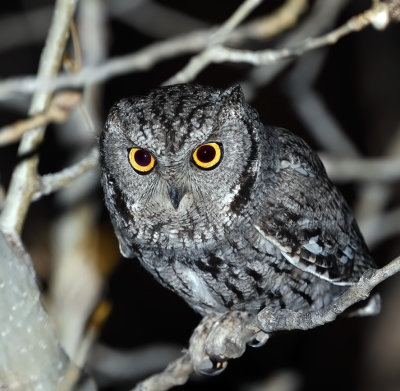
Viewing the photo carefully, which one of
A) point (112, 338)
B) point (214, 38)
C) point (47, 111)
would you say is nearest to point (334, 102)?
point (112, 338)

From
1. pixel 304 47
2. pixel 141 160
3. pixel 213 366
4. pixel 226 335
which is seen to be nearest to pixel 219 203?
pixel 141 160

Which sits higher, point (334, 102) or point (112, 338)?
point (334, 102)

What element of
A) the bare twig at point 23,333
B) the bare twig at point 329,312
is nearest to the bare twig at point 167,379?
the bare twig at point 23,333

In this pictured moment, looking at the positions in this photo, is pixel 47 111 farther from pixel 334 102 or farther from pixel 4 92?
pixel 334 102

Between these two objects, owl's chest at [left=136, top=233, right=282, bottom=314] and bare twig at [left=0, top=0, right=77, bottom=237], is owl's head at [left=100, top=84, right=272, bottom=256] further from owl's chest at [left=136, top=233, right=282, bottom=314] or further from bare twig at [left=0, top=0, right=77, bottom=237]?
bare twig at [left=0, top=0, right=77, bottom=237]

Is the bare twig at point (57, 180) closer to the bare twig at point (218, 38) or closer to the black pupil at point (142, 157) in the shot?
the black pupil at point (142, 157)

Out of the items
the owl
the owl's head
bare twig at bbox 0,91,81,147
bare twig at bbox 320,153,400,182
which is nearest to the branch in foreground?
the owl

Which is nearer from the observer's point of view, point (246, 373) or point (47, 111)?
point (47, 111)
